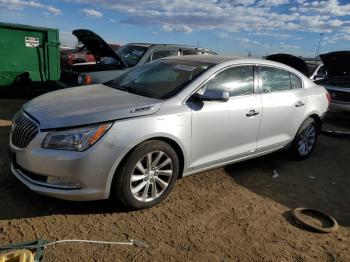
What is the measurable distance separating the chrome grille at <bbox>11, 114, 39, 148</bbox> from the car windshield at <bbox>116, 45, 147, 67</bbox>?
4.44 metres

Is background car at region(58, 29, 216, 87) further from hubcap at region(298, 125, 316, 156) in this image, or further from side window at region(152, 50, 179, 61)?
hubcap at region(298, 125, 316, 156)

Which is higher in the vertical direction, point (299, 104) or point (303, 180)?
point (299, 104)

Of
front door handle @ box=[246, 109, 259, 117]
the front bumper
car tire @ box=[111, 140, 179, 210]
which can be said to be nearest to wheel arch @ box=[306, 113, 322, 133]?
front door handle @ box=[246, 109, 259, 117]

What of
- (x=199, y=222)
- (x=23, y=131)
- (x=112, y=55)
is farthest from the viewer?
(x=112, y=55)

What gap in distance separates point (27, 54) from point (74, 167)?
631 cm

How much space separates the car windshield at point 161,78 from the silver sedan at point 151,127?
Result: 0.01m

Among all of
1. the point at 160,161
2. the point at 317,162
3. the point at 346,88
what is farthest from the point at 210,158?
the point at 346,88

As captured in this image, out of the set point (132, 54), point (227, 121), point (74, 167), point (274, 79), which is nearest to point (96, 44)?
point (132, 54)

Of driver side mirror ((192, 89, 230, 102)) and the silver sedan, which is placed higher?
driver side mirror ((192, 89, 230, 102))

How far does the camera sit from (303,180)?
5.02 metres

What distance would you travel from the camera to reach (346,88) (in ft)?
28.3

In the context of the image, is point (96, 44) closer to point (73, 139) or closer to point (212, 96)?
point (212, 96)

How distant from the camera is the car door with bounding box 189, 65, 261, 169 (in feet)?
13.1

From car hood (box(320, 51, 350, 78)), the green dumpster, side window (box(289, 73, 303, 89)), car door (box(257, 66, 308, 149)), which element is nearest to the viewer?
car door (box(257, 66, 308, 149))
